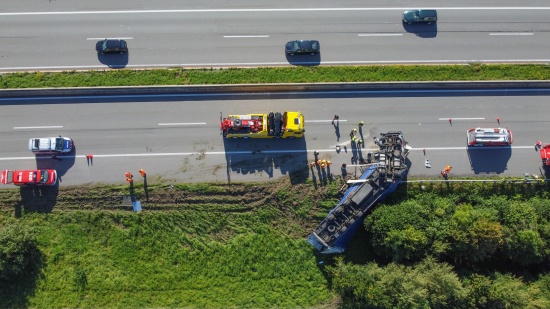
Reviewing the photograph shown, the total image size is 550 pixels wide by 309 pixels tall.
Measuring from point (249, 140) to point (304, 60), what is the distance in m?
11.5

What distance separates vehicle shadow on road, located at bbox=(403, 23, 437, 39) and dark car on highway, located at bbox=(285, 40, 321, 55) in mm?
11285

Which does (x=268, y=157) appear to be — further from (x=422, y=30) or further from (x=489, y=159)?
(x=489, y=159)


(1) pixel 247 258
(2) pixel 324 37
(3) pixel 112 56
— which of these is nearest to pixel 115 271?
(1) pixel 247 258

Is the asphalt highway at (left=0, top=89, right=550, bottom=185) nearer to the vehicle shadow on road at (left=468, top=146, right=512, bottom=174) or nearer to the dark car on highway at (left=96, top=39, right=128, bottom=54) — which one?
the vehicle shadow on road at (left=468, top=146, right=512, bottom=174)

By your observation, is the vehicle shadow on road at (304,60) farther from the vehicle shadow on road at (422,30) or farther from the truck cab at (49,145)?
the truck cab at (49,145)

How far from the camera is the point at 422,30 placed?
48.1m

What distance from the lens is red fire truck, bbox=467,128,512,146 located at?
4462 centimetres

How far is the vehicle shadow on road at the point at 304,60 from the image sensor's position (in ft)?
156

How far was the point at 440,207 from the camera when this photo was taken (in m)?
42.7

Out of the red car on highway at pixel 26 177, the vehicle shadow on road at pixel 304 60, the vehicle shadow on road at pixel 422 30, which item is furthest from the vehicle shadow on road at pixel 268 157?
the red car on highway at pixel 26 177

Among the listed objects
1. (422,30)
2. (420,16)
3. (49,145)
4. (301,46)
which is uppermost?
(420,16)

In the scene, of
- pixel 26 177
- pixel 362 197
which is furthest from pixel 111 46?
pixel 362 197

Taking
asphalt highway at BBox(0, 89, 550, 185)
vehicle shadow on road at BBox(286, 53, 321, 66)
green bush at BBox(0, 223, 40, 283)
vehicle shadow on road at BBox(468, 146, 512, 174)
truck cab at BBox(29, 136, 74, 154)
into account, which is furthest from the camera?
vehicle shadow on road at BBox(286, 53, 321, 66)

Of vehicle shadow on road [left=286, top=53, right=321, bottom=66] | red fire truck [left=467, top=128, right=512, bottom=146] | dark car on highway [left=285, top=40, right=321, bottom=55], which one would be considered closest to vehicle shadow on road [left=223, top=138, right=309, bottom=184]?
vehicle shadow on road [left=286, top=53, right=321, bottom=66]
